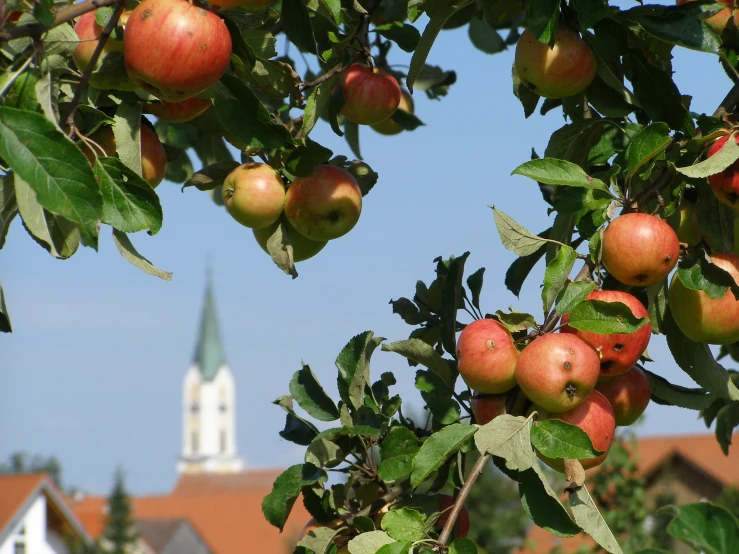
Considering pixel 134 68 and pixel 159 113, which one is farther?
pixel 159 113

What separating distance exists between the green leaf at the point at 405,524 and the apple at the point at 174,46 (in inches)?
31.7

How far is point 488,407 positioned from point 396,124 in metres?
1.37

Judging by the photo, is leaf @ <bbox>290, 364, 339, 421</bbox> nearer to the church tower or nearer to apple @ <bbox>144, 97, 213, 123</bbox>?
apple @ <bbox>144, 97, 213, 123</bbox>

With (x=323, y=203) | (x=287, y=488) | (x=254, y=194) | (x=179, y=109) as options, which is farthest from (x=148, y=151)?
(x=287, y=488)

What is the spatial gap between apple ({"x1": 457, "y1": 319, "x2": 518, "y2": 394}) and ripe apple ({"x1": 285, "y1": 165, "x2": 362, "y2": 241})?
0.41 metres

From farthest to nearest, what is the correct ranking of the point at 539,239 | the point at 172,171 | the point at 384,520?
the point at 172,171 → the point at 539,239 → the point at 384,520

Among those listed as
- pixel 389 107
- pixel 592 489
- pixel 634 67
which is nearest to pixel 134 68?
pixel 389 107

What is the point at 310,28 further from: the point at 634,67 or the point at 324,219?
the point at 634,67

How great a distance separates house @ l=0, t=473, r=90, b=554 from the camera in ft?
61.0

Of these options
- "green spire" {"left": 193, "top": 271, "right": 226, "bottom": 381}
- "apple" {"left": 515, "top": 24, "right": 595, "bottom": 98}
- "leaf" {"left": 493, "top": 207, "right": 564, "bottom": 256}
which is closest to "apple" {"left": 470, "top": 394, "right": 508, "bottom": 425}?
"leaf" {"left": 493, "top": 207, "right": 564, "bottom": 256}

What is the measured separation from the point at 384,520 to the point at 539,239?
0.60 meters

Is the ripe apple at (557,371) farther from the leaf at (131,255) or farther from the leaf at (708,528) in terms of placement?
the leaf at (131,255)

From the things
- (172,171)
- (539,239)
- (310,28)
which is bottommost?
(539,239)

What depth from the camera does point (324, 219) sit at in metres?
2.07
